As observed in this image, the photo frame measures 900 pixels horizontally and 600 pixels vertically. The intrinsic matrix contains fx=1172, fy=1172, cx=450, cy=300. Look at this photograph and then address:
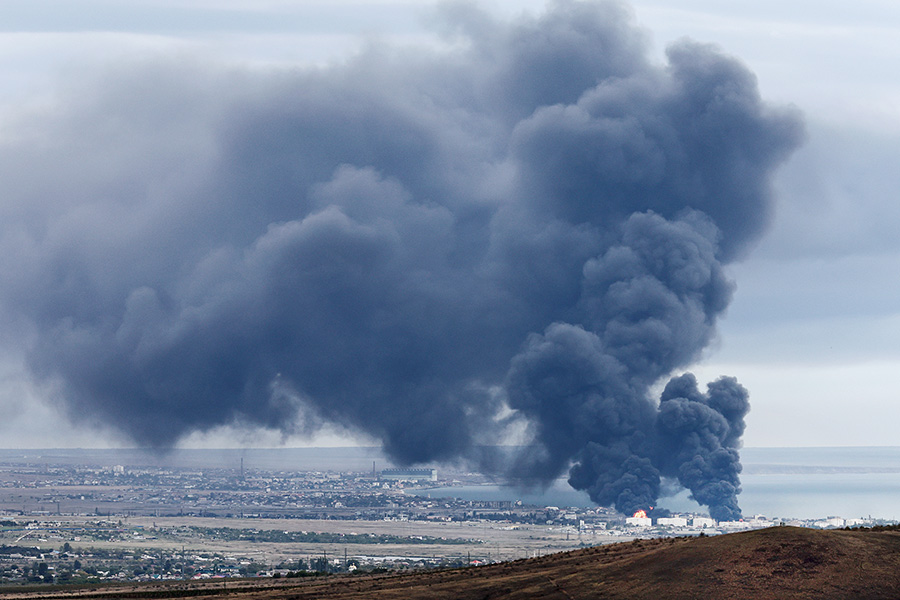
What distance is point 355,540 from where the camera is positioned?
149m

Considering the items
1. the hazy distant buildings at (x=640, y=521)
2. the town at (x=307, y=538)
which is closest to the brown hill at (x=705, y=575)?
the town at (x=307, y=538)

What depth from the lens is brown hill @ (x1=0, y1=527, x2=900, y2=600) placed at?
43.2 meters

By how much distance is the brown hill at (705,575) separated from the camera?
4316 cm

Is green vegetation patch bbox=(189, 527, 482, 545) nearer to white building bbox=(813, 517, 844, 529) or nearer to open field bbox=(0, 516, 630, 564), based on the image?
open field bbox=(0, 516, 630, 564)

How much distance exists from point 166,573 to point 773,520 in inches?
3088

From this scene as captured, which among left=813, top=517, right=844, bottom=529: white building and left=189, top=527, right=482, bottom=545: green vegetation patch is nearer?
left=813, top=517, right=844, bottom=529: white building

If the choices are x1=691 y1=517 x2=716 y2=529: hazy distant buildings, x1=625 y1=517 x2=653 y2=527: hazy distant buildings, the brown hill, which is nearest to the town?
x1=625 y1=517 x2=653 y2=527: hazy distant buildings

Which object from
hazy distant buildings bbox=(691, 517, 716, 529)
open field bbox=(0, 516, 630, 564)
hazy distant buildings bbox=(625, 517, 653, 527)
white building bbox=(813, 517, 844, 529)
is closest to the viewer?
open field bbox=(0, 516, 630, 564)

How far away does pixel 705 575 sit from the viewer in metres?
45.0

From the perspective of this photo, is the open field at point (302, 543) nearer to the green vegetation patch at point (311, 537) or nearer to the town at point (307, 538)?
the town at point (307, 538)

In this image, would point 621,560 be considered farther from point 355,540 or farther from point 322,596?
point 355,540

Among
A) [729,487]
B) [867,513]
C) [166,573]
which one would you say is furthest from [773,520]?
[166,573]

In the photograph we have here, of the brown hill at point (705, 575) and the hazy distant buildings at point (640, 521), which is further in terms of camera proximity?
the hazy distant buildings at point (640, 521)

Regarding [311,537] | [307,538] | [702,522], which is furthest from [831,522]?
[307,538]
